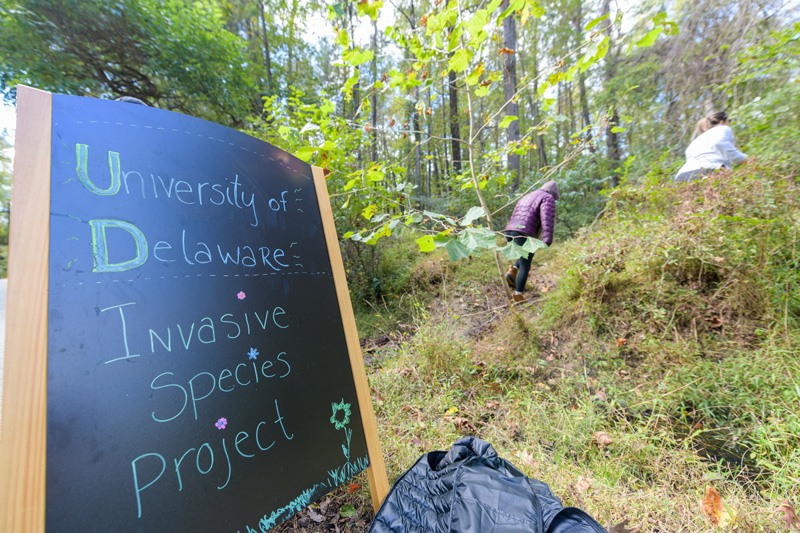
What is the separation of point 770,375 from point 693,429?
69 cm

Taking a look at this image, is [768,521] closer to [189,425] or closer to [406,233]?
[189,425]

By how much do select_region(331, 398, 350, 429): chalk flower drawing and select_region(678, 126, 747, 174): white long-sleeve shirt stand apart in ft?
13.5

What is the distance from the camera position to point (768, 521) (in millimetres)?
1336

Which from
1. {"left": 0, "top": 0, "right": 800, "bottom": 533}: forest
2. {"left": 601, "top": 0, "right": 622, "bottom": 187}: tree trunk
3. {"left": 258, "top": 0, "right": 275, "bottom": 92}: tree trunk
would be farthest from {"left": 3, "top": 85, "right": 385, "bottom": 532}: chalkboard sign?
{"left": 258, "top": 0, "right": 275, "bottom": 92}: tree trunk

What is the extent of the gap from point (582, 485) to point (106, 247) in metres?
2.44

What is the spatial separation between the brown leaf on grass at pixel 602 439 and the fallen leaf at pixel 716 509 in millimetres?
448

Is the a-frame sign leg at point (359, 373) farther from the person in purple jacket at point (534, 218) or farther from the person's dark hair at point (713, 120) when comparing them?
the person's dark hair at point (713, 120)

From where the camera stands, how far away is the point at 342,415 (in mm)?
1325

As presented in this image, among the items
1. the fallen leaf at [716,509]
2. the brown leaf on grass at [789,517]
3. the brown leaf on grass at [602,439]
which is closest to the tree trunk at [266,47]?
the brown leaf on grass at [602,439]

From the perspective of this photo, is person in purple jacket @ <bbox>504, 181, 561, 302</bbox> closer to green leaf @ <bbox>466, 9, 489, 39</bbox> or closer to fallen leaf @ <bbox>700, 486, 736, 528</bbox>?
green leaf @ <bbox>466, 9, 489, 39</bbox>

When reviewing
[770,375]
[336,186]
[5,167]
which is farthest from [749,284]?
[5,167]

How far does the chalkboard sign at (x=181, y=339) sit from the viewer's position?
0.79m

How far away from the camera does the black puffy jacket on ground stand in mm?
1124

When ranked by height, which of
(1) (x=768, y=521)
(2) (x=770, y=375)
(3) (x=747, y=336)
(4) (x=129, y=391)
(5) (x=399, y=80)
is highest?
(5) (x=399, y=80)
